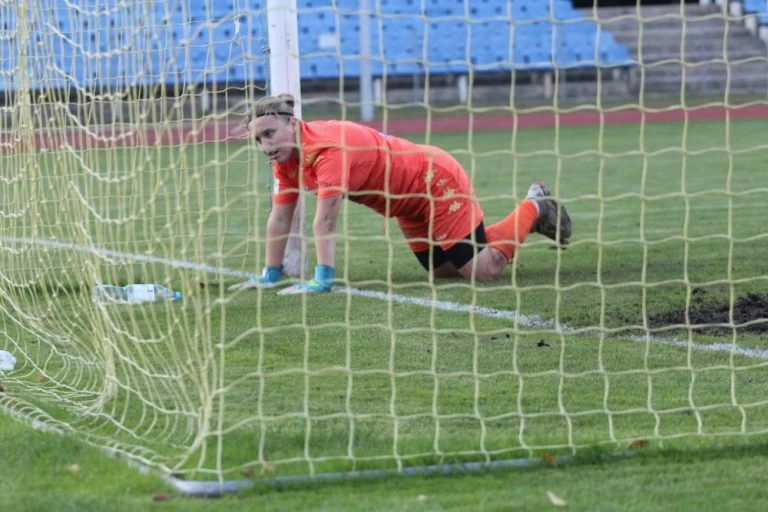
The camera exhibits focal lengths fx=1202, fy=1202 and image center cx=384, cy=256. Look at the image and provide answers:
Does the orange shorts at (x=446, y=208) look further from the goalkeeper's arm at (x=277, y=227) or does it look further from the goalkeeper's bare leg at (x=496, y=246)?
the goalkeeper's arm at (x=277, y=227)

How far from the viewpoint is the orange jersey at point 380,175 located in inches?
235

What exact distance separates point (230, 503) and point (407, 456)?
566 mm

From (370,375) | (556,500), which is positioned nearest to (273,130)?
(370,375)

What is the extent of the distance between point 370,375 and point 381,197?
1.87 m

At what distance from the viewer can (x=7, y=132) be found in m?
5.97

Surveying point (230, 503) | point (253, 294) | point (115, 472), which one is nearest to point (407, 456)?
point (230, 503)

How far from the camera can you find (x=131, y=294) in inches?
174

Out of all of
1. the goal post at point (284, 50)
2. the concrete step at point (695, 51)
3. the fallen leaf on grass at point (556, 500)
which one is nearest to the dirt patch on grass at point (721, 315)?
the goal post at point (284, 50)

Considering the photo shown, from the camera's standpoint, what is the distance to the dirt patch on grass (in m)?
5.56

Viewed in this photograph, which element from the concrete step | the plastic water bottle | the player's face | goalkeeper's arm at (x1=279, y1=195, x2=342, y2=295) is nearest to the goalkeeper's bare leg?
goalkeeper's arm at (x1=279, y1=195, x2=342, y2=295)

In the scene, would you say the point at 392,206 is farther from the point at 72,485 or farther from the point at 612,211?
the point at 612,211

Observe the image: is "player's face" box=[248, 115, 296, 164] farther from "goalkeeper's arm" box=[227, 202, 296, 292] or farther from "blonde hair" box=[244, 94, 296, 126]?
"goalkeeper's arm" box=[227, 202, 296, 292]

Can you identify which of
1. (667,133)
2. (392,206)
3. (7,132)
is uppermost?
(7,132)

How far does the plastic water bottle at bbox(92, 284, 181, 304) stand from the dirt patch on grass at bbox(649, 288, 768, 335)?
2.32 meters
